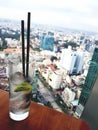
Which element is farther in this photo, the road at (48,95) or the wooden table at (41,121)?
the road at (48,95)

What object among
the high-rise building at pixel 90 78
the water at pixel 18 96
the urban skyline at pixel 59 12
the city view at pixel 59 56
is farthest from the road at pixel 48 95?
the water at pixel 18 96

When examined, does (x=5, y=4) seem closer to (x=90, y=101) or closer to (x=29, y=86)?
(x=29, y=86)

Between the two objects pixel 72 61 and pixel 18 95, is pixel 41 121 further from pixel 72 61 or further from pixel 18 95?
pixel 72 61

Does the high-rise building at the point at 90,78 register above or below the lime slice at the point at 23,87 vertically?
below

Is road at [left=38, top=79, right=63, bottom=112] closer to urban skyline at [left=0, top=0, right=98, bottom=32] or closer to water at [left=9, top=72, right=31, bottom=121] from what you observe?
urban skyline at [left=0, top=0, right=98, bottom=32]

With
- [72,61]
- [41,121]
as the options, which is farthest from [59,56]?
[41,121]

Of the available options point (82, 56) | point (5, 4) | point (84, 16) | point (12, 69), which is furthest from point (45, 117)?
point (5, 4)

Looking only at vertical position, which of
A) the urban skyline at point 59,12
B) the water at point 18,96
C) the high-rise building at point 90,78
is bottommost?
the high-rise building at point 90,78

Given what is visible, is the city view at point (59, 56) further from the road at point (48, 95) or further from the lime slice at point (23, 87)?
the lime slice at point (23, 87)
